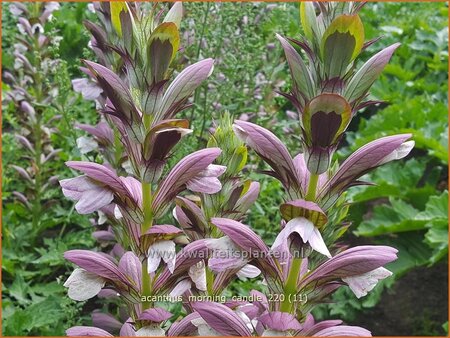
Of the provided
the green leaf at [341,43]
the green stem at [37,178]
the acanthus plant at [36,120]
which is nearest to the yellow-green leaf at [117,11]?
the green leaf at [341,43]

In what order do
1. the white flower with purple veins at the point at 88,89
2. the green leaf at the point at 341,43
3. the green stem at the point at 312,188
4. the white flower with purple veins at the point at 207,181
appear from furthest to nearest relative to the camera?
the white flower with purple veins at the point at 88,89
the white flower with purple veins at the point at 207,181
the green stem at the point at 312,188
the green leaf at the point at 341,43

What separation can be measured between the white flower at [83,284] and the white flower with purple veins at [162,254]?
141mm

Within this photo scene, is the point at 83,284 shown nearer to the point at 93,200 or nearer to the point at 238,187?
the point at 93,200

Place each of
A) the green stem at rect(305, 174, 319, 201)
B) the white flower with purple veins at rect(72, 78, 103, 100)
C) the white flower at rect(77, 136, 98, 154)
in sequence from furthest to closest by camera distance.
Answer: the white flower at rect(77, 136, 98, 154) < the white flower with purple veins at rect(72, 78, 103, 100) < the green stem at rect(305, 174, 319, 201)

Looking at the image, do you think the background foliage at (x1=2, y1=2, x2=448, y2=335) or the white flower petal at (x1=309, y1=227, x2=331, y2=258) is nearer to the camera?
the white flower petal at (x1=309, y1=227, x2=331, y2=258)

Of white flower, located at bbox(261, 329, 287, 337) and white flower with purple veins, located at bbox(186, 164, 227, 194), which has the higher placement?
white flower with purple veins, located at bbox(186, 164, 227, 194)

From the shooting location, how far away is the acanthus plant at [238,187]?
4.17ft

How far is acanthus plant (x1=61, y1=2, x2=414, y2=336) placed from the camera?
127cm

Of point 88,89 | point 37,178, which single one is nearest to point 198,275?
point 88,89

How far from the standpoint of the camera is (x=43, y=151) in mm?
3916

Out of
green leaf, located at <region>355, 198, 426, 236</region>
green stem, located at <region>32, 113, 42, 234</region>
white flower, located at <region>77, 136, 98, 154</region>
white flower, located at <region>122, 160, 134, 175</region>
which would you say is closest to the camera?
white flower, located at <region>122, 160, 134, 175</region>

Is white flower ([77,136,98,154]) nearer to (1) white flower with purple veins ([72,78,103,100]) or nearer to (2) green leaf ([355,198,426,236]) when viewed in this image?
(1) white flower with purple veins ([72,78,103,100])

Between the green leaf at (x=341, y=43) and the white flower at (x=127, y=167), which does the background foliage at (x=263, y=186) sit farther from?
the green leaf at (x=341, y=43)

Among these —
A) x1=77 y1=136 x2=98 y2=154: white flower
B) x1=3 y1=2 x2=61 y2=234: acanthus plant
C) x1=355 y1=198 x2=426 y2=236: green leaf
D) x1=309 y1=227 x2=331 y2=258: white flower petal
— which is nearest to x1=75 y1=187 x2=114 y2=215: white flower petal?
x1=309 y1=227 x2=331 y2=258: white flower petal
